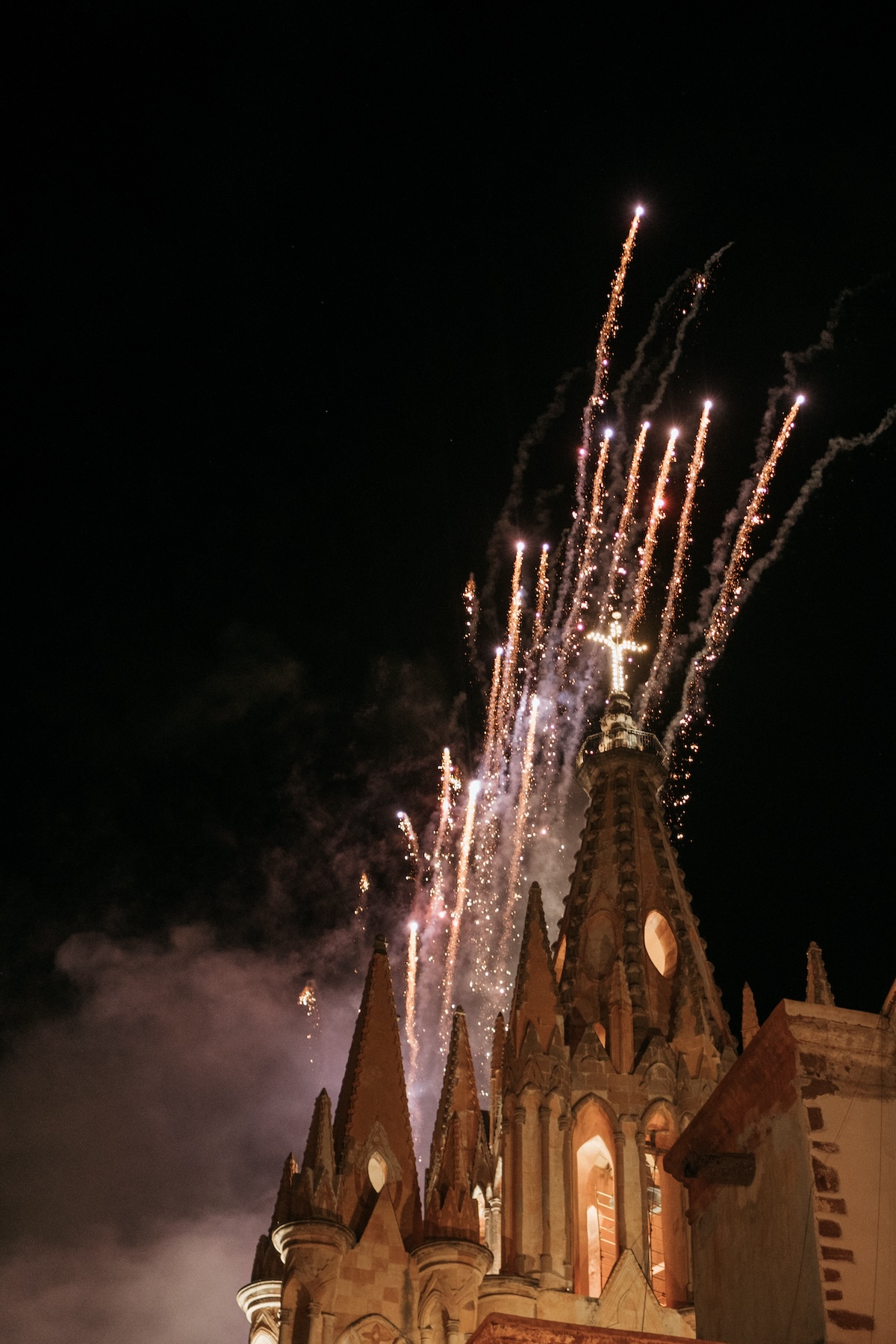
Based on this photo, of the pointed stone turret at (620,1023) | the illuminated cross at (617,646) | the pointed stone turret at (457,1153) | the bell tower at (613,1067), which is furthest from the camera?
the illuminated cross at (617,646)

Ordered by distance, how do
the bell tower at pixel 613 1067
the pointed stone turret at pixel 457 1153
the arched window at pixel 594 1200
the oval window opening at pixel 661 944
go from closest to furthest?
the pointed stone turret at pixel 457 1153 < the bell tower at pixel 613 1067 < the arched window at pixel 594 1200 < the oval window opening at pixel 661 944

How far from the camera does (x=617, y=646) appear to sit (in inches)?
1649

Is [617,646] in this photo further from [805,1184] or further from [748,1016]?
[805,1184]

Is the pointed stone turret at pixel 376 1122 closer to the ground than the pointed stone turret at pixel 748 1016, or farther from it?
closer to the ground

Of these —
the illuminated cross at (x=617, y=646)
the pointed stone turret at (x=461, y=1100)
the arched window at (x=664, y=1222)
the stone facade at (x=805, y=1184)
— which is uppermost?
the illuminated cross at (x=617, y=646)

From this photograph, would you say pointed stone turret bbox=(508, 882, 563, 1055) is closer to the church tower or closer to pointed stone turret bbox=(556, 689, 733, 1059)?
the church tower

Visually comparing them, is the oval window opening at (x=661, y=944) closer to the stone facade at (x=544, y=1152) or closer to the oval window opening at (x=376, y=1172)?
the stone facade at (x=544, y=1152)

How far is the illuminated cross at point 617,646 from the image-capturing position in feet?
136

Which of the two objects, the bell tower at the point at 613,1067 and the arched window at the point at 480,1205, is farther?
the bell tower at the point at 613,1067

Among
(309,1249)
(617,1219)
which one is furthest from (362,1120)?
(617,1219)

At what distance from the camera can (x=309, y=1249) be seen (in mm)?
26312

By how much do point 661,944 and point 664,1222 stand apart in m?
7.40

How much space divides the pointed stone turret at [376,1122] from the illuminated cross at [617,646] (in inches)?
519

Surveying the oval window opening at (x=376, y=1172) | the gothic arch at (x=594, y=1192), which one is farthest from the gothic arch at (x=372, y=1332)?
the gothic arch at (x=594, y=1192)
